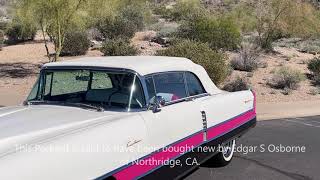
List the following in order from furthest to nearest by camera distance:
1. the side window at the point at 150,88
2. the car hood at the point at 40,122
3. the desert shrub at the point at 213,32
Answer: the desert shrub at the point at 213,32 < the side window at the point at 150,88 < the car hood at the point at 40,122

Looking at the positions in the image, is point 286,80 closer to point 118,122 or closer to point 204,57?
point 204,57

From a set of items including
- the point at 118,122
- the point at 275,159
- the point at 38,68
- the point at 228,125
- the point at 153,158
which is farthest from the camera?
the point at 38,68

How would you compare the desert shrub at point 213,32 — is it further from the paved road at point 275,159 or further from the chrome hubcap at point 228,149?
the chrome hubcap at point 228,149

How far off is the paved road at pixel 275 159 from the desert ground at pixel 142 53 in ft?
12.7

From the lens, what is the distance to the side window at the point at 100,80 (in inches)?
228

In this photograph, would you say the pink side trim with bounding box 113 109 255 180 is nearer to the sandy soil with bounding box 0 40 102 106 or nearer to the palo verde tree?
the sandy soil with bounding box 0 40 102 106

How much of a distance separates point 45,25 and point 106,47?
305 cm

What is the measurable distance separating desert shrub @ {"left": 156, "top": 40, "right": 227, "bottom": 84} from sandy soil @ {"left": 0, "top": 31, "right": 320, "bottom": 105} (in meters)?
1.50

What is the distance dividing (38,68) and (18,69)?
87cm

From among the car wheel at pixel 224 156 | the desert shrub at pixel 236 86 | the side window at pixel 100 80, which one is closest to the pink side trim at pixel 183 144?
the car wheel at pixel 224 156

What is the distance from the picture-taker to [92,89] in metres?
5.84

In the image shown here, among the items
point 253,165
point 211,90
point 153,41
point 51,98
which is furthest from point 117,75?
point 153,41

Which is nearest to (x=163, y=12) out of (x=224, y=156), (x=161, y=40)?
(x=161, y=40)

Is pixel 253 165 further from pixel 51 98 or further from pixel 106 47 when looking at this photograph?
pixel 106 47
